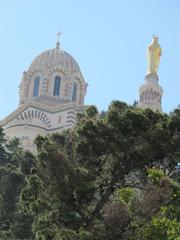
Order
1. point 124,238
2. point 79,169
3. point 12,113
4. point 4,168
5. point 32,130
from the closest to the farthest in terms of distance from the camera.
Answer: point 124,238 < point 79,169 < point 4,168 < point 32,130 < point 12,113

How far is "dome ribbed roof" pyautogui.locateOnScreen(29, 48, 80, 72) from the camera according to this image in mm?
55969

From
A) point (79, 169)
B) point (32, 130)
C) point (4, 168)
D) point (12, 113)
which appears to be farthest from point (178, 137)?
point (12, 113)

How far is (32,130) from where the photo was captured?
167 feet

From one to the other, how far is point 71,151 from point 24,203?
2.73m

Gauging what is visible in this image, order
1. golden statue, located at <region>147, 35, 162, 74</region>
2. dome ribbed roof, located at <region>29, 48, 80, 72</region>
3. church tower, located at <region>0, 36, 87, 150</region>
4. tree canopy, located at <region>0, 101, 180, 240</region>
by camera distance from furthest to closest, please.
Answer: dome ribbed roof, located at <region>29, 48, 80, 72</region> → golden statue, located at <region>147, 35, 162, 74</region> → church tower, located at <region>0, 36, 87, 150</region> → tree canopy, located at <region>0, 101, 180, 240</region>

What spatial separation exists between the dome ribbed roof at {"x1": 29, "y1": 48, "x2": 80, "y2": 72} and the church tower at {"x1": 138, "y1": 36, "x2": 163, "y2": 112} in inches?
247

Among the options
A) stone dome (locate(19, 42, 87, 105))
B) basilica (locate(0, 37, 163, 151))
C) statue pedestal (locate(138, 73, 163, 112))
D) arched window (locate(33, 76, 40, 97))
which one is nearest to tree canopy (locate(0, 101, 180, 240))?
basilica (locate(0, 37, 163, 151))

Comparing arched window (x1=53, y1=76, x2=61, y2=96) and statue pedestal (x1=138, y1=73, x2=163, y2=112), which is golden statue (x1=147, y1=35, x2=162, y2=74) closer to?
statue pedestal (x1=138, y1=73, x2=163, y2=112)

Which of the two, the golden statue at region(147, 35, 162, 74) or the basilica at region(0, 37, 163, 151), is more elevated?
the golden statue at region(147, 35, 162, 74)

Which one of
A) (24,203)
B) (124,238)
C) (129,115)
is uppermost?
(129,115)

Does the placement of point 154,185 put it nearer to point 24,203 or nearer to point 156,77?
point 24,203

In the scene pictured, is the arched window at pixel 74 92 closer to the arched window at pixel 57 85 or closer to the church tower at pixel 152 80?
the arched window at pixel 57 85

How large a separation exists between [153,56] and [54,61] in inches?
343

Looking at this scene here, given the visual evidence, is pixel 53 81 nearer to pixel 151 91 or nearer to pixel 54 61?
pixel 54 61
